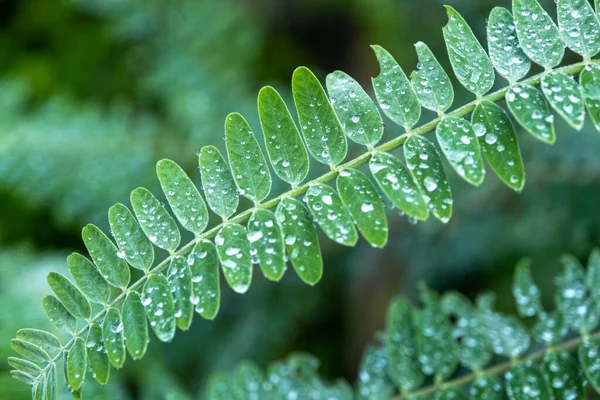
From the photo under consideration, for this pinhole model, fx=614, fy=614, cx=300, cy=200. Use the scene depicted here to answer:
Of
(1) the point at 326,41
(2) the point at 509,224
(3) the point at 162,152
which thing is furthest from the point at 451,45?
(1) the point at 326,41

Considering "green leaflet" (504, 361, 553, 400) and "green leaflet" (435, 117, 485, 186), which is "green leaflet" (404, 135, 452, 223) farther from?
"green leaflet" (504, 361, 553, 400)

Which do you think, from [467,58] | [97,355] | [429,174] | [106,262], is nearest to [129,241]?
[106,262]

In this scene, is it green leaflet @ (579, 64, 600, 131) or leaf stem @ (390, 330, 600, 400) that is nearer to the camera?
green leaflet @ (579, 64, 600, 131)

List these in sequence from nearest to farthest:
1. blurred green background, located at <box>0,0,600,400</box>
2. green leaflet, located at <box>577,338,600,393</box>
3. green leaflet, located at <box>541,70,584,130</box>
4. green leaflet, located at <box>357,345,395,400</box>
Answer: green leaflet, located at <box>541,70,584,130</box> < green leaflet, located at <box>577,338,600,393</box> < green leaflet, located at <box>357,345,395,400</box> < blurred green background, located at <box>0,0,600,400</box>

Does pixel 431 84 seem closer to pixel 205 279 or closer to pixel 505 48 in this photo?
pixel 505 48

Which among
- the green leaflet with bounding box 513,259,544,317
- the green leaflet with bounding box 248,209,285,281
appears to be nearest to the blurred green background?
the green leaflet with bounding box 513,259,544,317

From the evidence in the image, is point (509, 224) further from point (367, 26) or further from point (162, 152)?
point (367, 26)
